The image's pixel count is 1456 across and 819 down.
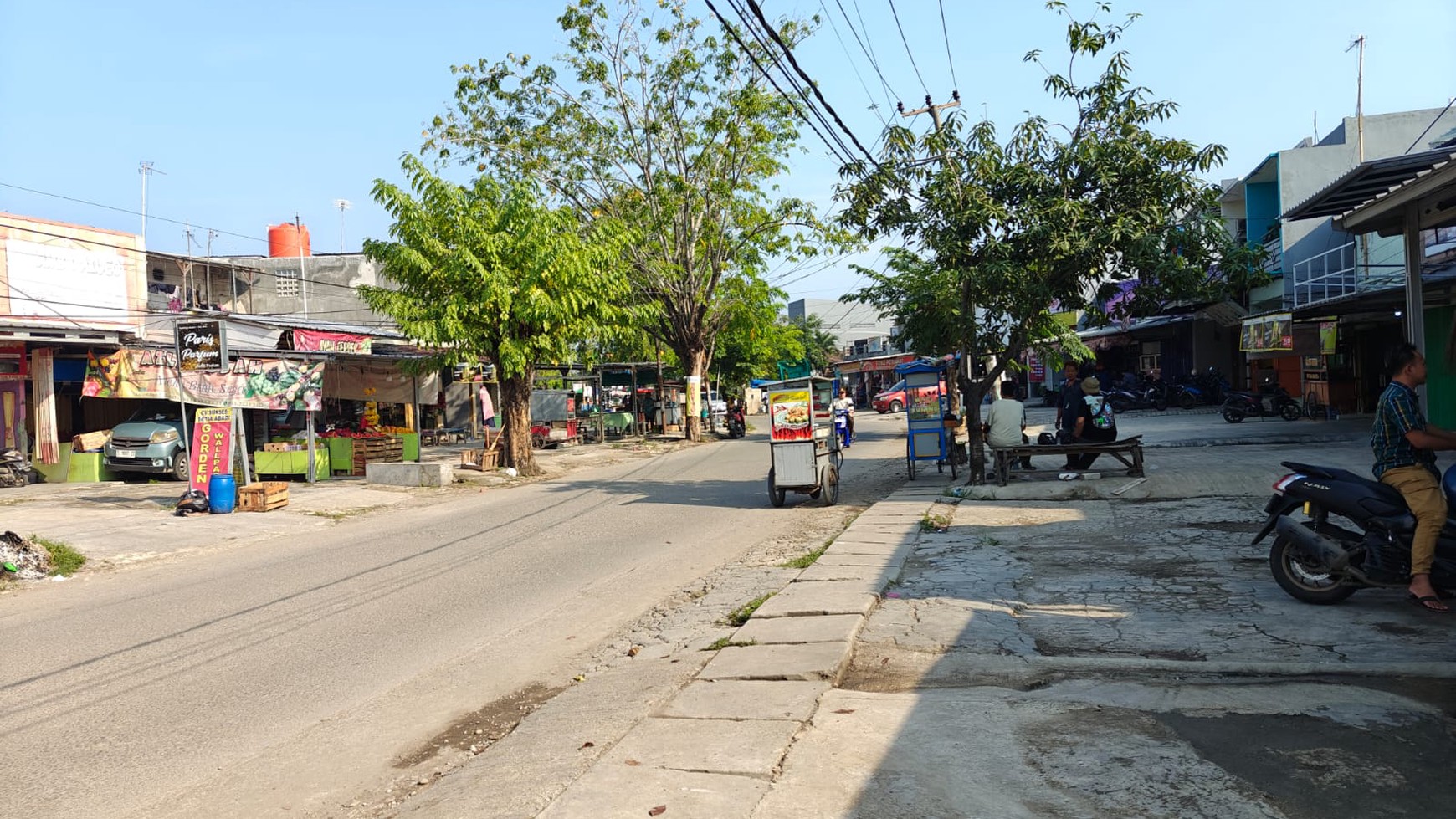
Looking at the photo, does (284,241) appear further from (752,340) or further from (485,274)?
(485,274)

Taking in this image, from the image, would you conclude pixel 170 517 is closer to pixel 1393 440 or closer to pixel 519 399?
pixel 519 399

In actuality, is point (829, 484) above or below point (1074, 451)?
below

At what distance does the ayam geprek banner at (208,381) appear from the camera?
18.1 meters

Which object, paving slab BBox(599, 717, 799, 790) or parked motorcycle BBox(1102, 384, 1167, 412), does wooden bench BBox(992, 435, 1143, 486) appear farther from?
parked motorcycle BBox(1102, 384, 1167, 412)

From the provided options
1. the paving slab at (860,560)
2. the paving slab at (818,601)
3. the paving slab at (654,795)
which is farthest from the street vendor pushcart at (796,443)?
the paving slab at (654,795)

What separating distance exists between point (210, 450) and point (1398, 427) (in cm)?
1506

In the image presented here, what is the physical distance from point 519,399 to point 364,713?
14.7 metres

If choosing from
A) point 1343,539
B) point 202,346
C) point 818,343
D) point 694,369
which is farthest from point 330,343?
point 818,343

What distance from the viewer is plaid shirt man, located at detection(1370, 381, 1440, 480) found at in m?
5.89

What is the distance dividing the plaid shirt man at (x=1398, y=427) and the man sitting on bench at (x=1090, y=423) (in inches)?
279

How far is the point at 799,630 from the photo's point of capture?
20.3 feet

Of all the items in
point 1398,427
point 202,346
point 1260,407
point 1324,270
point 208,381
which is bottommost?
point 1260,407

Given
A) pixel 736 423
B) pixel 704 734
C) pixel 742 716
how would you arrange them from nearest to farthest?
pixel 704 734 < pixel 742 716 < pixel 736 423

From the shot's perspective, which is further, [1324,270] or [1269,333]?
[1324,270]
